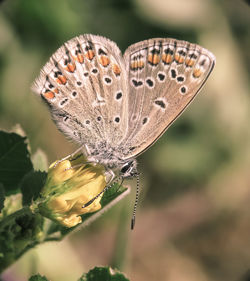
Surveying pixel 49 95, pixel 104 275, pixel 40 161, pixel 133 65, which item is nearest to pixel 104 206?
pixel 104 275

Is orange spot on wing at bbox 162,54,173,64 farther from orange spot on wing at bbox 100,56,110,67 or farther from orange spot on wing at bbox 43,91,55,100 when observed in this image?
orange spot on wing at bbox 43,91,55,100

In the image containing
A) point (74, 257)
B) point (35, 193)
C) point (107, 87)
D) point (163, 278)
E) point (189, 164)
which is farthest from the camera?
point (189, 164)

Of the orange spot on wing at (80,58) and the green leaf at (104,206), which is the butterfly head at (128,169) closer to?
the green leaf at (104,206)

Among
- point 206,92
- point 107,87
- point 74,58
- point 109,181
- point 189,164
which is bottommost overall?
point 189,164

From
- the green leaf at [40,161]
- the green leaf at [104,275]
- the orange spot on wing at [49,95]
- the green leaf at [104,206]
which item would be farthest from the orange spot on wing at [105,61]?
the green leaf at [104,275]

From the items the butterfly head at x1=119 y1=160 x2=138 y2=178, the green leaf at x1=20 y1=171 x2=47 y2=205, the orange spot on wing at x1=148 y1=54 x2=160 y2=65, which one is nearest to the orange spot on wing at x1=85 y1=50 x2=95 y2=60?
the orange spot on wing at x1=148 y1=54 x2=160 y2=65

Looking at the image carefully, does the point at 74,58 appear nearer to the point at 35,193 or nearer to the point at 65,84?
the point at 65,84

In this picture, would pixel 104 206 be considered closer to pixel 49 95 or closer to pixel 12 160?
pixel 12 160

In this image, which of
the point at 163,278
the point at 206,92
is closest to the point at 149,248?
the point at 163,278
